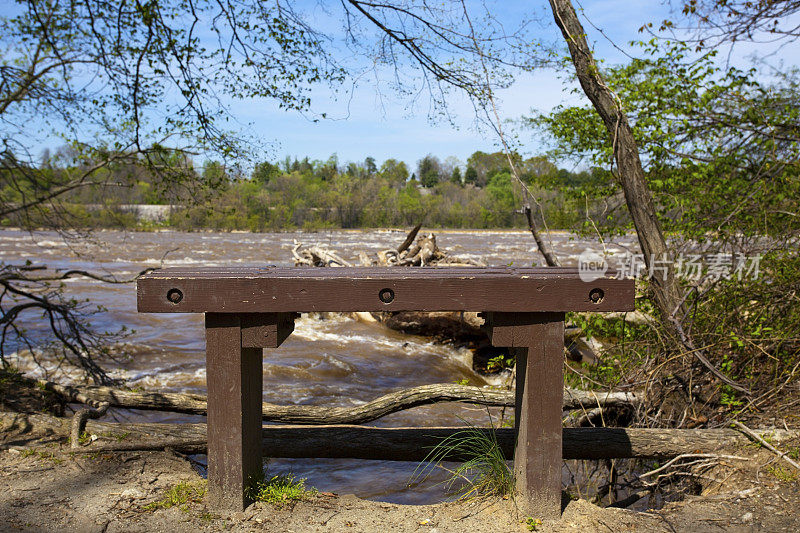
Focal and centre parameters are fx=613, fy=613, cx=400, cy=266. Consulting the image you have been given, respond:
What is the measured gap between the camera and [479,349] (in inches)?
427

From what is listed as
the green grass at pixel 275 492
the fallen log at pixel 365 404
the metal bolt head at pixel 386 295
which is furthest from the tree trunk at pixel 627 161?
the green grass at pixel 275 492

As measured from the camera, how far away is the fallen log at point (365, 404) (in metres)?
4.53

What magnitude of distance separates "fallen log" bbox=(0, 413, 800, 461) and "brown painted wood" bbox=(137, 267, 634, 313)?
4.77 feet

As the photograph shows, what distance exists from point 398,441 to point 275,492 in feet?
3.69

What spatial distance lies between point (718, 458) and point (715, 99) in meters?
4.34

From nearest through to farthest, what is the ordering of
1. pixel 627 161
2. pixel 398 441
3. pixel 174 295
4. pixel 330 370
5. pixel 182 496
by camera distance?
pixel 174 295, pixel 182 496, pixel 398 441, pixel 627 161, pixel 330 370

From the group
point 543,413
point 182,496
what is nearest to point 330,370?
point 182,496

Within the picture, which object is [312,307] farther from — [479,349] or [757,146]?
[479,349]

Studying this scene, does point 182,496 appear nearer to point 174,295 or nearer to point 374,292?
Answer: point 174,295

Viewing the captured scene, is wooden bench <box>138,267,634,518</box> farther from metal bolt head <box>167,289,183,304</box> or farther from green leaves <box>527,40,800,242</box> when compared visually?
green leaves <box>527,40,800,242</box>

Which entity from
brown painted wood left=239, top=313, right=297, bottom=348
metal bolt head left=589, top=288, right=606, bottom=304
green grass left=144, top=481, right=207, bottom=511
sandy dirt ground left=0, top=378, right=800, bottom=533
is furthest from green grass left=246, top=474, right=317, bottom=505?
metal bolt head left=589, top=288, right=606, bottom=304

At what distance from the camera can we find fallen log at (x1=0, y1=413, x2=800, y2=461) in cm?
405

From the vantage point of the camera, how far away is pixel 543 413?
2984 mm

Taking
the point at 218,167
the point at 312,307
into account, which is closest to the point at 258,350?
the point at 312,307
